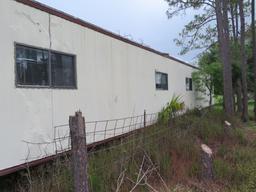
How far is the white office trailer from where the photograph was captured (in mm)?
6074

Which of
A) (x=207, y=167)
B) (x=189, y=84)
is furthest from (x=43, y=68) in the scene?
(x=189, y=84)

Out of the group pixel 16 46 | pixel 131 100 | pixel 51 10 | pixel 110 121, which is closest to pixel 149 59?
pixel 131 100

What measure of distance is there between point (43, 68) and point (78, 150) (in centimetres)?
282

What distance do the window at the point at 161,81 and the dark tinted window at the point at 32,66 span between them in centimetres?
806

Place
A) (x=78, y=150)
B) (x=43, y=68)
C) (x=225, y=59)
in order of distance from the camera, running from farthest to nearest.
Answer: (x=225, y=59) → (x=43, y=68) → (x=78, y=150)

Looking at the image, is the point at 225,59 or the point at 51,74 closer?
the point at 51,74

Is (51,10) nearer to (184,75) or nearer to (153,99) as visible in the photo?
(153,99)

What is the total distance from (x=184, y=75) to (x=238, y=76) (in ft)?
13.8

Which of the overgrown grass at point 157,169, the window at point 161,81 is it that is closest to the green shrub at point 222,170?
the overgrown grass at point 157,169

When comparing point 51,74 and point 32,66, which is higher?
point 32,66

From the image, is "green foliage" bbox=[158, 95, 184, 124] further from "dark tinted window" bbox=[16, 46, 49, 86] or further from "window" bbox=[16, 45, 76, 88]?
"dark tinted window" bbox=[16, 46, 49, 86]

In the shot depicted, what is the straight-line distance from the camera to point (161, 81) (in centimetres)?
1559

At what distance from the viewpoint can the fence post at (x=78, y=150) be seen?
461cm

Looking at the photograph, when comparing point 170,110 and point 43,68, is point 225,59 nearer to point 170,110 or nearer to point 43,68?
point 170,110
